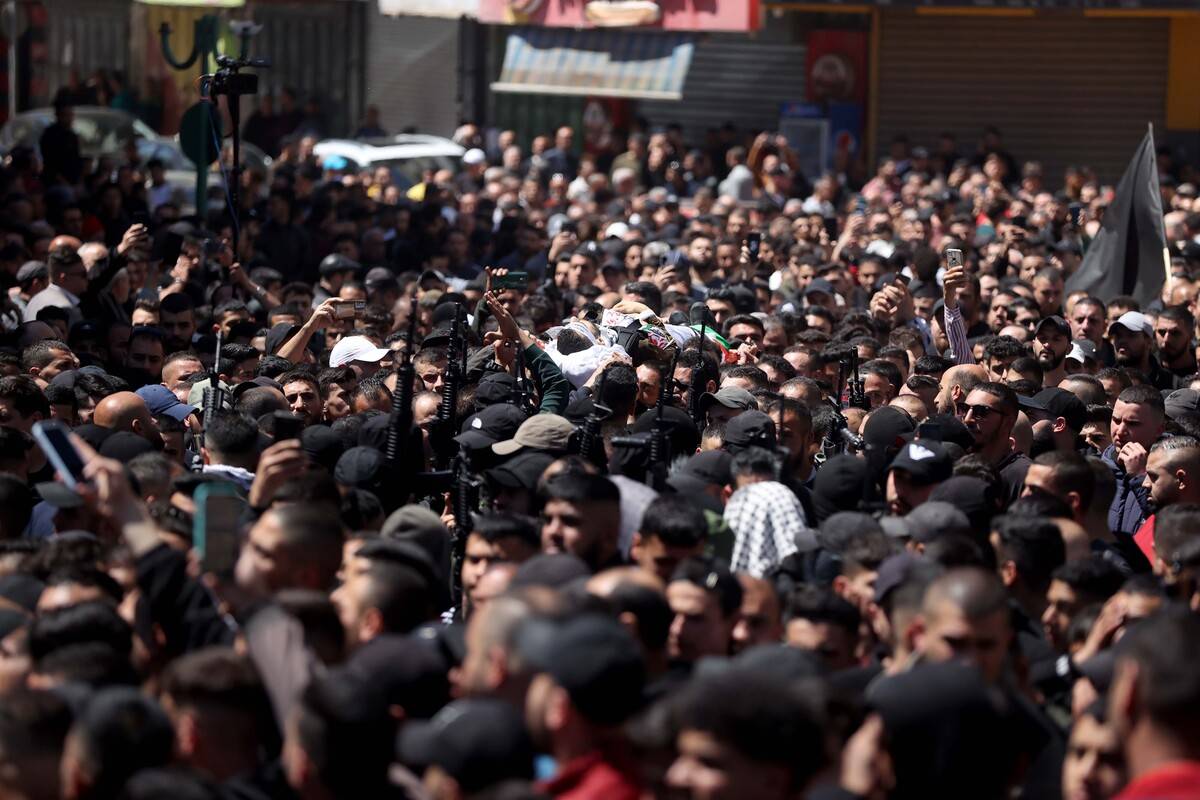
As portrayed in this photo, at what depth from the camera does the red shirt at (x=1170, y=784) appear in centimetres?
Result: 392

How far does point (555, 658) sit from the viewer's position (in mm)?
4480

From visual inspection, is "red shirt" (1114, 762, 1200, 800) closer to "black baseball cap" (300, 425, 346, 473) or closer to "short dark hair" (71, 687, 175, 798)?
"short dark hair" (71, 687, 175, 798)

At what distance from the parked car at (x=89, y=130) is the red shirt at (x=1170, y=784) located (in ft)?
68.4

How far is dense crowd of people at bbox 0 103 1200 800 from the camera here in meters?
4.42

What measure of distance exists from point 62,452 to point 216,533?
2.08 ft

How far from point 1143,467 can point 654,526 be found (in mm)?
3334

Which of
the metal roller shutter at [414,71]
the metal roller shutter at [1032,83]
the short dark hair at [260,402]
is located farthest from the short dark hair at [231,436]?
the metal roller shutter at [414,71]

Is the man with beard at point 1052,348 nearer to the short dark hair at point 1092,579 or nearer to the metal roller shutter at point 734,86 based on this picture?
the short dark hair at point 1092,579

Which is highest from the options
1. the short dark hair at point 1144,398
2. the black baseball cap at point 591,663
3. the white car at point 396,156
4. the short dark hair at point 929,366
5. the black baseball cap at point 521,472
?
the black baseball cap at point 591,663

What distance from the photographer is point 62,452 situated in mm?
5863

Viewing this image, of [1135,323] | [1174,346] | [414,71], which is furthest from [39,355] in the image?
[414,71]

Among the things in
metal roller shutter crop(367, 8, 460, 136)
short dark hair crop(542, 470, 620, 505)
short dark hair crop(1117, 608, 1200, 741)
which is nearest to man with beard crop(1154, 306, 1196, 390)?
short dark hair crop(542, 470, 620, 505)

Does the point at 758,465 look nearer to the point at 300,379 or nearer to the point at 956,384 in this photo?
the point at 956,384

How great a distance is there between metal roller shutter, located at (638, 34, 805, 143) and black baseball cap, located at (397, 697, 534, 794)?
2418cm
